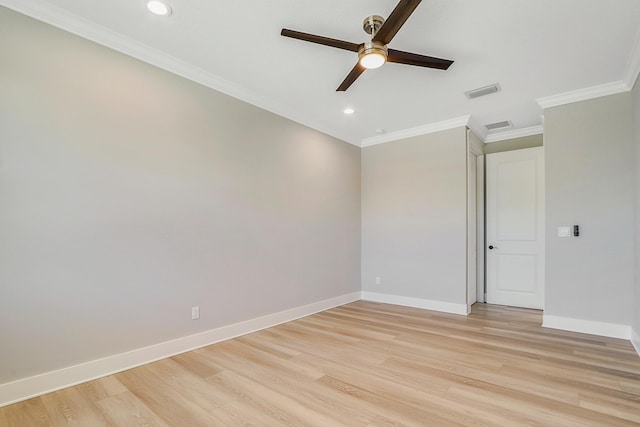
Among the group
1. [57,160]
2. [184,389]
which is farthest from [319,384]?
[57,160]

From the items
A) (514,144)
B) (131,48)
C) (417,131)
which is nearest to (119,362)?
(131,48)

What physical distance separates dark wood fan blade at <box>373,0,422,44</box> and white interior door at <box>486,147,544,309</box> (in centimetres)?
377

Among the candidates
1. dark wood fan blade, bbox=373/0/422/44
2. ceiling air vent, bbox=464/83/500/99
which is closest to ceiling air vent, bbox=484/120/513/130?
ceiling air vent, bbox=464/83/500/99

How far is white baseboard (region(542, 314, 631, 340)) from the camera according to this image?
3299mm

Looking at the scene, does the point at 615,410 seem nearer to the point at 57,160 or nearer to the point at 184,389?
the point at 184,389

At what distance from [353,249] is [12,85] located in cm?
437

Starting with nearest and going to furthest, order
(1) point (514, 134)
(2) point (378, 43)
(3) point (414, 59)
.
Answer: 1. (2) point (378, 43)
2. (3) point (414, 59)
3. (1) point (514, 134)

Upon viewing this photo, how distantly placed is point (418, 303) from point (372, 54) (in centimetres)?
374

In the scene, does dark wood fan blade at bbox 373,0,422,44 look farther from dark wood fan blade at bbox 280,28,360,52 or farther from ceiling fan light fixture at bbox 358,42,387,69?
dark wood fan blade at bbox 280,28,360,52

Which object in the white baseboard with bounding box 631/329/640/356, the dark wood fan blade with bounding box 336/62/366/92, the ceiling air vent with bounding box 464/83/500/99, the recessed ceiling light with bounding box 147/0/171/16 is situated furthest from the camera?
the ceiling air vent with bounding box 464/83/500/99

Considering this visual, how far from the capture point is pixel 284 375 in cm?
249

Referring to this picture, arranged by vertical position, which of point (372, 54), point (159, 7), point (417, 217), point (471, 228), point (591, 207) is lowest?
point (471, 228)

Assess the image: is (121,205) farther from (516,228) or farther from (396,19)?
(516,228)

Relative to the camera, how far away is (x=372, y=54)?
7.11 ft
